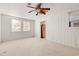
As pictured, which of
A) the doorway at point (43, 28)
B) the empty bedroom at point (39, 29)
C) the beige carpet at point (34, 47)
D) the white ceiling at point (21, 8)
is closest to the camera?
the white ceiling at point (21, 8)

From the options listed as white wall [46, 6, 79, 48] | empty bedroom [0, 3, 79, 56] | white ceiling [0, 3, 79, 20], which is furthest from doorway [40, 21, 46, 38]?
white ceiling [0, 3, 79, 20]

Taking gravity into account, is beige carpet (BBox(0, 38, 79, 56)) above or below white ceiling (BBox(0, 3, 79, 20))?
below

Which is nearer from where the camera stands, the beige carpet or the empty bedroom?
the empty bedroom

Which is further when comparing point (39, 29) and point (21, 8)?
point (39, 29)

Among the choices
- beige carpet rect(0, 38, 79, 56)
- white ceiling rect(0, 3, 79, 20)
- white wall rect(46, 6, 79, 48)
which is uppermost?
white ceiling rect(0, 3, 79, 20)

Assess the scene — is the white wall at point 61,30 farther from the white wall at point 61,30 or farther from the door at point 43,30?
the door at point 43,30

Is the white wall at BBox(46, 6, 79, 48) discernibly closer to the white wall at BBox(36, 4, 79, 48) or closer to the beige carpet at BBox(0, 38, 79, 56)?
the white wall at BBox(36, 4, 79, 48)

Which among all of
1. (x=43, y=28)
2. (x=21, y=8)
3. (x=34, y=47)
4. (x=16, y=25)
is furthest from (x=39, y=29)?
(x=21, y=8)

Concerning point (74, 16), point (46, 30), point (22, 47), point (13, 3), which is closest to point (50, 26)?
point (46, 30)

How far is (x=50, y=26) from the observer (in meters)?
2.95

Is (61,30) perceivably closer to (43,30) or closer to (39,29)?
(43,30)

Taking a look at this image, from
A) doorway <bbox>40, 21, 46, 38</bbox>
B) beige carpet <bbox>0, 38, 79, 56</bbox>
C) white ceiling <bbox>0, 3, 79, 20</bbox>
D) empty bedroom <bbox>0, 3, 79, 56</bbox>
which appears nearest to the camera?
white ceiling <bbox>0, 3, 79, 20</bbox>

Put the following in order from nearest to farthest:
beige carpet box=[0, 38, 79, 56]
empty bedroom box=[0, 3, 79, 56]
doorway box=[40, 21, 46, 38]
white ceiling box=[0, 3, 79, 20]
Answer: white ceiling box=[0, 3, 79, 20] < empty bedroom box=[0, 3, 79, 56] < beige carpet box=[0, 38, 79, 56] < doorway box=[40, 21, 46, 38]

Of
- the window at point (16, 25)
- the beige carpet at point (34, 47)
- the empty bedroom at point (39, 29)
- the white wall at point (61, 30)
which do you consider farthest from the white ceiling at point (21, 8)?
the beige carpet at point (34, 47)
